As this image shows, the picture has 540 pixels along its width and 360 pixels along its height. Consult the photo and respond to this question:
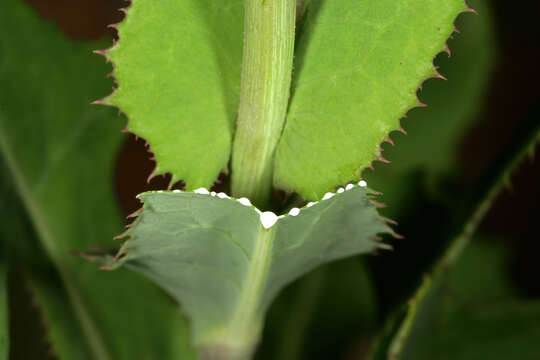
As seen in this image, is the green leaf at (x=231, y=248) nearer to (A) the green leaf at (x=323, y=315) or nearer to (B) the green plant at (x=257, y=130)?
(B) the green plant at (x=257, y=130)

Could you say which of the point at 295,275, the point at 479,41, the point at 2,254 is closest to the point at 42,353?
the point at 2,254

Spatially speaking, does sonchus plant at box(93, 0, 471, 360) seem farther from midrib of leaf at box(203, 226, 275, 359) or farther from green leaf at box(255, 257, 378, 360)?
green leaf at box(255, 257, 378, 360)

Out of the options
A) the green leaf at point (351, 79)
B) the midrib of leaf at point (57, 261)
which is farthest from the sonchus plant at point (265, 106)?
the midrib of leaf at point (57, 261)

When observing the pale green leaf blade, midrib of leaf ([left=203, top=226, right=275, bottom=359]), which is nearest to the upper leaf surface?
the pale green leaf blade

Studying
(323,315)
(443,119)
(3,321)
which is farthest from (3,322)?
(443,119)

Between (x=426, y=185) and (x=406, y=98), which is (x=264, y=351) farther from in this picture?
(x=406, y=98)
